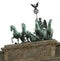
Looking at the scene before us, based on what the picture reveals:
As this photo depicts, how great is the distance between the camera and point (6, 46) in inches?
1087

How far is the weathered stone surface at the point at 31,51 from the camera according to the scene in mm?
26598

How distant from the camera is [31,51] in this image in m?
27.0

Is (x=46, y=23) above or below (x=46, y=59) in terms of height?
above

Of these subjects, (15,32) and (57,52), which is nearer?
(57,52)

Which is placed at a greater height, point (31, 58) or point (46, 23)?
point (46, 23)

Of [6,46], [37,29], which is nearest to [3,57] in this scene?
[6,46]

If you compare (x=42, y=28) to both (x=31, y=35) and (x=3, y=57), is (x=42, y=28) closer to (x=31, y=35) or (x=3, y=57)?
(x=31, y=35)

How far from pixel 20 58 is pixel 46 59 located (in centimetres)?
183

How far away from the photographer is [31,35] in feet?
91.0

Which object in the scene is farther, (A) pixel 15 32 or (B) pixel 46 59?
(A) pixel 15 32

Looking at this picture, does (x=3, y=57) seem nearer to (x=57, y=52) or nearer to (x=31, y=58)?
(x=31, y=58)

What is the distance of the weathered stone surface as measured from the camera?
2660 cm

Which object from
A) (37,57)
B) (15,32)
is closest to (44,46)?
(37,57)

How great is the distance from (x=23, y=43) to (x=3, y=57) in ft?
5.84
